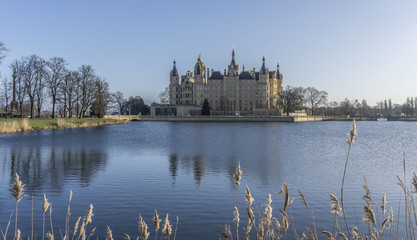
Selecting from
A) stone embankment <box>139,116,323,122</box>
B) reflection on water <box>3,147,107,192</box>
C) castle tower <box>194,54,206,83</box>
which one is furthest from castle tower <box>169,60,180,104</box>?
reflection on water <box>3,147,107,192</box>

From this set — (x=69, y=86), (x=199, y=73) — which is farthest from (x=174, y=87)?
(x=69, y=86)

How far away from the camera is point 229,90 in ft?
412

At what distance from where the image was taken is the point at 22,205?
988 cm

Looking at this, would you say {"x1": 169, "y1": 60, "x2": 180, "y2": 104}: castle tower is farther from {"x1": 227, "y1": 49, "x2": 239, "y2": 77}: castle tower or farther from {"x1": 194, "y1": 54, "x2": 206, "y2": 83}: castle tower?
{"x1": 227, "y1": 49, "x2": 239, "y2": 77}: castle tower

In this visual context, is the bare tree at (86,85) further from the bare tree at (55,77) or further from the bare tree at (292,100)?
the bare tree at (292,100)

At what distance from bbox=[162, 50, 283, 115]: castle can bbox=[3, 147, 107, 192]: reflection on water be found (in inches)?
3876

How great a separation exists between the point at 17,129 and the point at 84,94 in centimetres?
2433

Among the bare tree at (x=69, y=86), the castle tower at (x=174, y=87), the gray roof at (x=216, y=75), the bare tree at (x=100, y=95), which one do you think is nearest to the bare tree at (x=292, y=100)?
the gray roof at (x=216, y=75)

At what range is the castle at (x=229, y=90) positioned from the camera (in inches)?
4847

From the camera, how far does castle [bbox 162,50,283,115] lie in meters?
123

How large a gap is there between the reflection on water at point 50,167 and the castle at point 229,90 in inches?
3876

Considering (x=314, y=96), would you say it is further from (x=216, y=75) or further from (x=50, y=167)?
(x=50, y=167)

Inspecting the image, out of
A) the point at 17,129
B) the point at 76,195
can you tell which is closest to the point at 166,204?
the point at 76,195

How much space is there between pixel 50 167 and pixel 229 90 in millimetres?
110492
